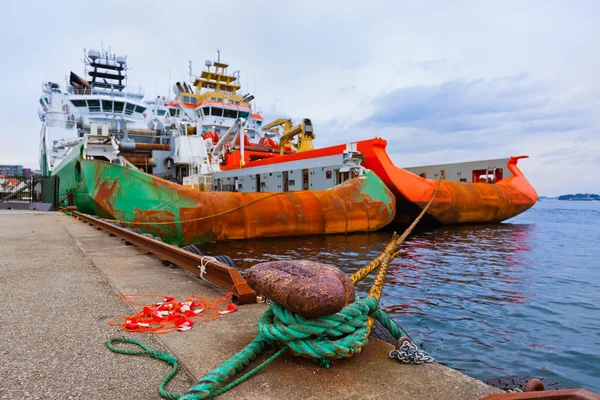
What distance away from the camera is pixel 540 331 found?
14.5ft

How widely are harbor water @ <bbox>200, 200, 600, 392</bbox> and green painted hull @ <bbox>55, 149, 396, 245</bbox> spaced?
56 cm

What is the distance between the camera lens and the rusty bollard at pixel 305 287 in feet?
6.82

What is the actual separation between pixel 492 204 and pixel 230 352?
18197 millimetres

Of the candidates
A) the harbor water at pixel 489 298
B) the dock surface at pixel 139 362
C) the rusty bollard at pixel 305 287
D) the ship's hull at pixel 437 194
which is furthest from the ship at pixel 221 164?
the rusty bollard at pixel 305 287

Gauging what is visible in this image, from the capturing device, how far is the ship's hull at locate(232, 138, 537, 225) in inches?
593

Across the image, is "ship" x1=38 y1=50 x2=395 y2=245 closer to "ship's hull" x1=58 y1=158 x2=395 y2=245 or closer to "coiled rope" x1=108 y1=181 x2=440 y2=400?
"ship's hull" x1=58 y1=158 x2=395 y2=245

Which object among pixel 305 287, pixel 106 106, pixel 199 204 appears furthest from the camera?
pixel 106 106

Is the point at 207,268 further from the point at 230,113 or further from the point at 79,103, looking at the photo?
the point at 230,113

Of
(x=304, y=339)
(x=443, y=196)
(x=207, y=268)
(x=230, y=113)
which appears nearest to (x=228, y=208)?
(x=207, y=268)

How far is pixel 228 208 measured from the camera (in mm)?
10844

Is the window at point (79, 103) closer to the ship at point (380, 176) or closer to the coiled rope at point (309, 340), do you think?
the ship at point (380, 176)

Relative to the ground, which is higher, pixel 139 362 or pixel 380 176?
pixel 380 176

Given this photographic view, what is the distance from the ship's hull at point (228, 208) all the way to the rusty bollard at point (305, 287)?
8.26 meters

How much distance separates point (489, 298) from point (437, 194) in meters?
10.6
